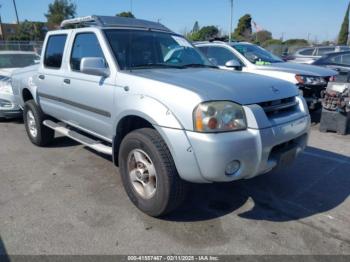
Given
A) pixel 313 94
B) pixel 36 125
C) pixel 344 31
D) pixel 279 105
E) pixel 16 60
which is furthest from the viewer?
pixel 344 31

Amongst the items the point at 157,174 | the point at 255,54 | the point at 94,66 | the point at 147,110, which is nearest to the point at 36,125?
the point at 94,66

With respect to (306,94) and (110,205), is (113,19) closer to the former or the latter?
(110,205)

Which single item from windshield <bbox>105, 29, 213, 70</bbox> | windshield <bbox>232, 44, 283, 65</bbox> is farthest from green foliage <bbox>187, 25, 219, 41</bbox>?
windshield <bbox>105, 29, 213, 70</bbox>

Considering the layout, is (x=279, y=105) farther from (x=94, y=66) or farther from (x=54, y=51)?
(x=54, y=51)

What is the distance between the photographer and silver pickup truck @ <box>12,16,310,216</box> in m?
2.67

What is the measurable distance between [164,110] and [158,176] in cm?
60

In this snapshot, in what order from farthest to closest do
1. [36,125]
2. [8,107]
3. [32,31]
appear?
1. [32,31]
2. [8,107]
3. [36,125]

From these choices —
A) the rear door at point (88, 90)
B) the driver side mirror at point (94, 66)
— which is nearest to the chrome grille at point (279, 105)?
the rear door at point (88, 90)

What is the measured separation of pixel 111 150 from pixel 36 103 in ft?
7.87

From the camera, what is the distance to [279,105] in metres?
3.15

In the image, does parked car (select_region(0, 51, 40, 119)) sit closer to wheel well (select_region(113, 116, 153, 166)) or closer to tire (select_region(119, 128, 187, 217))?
wheel well (select_region(113, 116, 153, 166))

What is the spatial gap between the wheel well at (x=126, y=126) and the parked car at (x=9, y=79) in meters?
4.14

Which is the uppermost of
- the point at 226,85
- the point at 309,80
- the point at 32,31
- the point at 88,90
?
the point at 32,31

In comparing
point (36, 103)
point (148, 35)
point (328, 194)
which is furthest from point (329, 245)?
point (36, 103)
